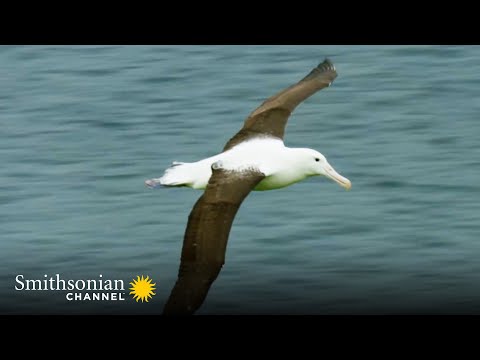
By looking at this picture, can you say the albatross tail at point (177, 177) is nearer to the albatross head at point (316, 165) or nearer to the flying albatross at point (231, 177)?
the flying albatross at point (231, 177)

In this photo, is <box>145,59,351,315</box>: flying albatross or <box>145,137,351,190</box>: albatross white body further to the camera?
<box>145,137,351,190</box>: albatross white body

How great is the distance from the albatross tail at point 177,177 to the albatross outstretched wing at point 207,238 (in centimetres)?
41

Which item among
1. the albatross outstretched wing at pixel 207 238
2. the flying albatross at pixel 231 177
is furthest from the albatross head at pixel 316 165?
the albatross outstretched wing at pixel 207 238

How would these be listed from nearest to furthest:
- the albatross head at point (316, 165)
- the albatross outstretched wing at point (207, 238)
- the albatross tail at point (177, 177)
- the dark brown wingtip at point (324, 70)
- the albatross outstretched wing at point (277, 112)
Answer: the albatross outstretched wing at point (207, 238) < the albatross tail at point (177, 177) < the albatross head at point (316, 165) < the albatross outstretched wing at point (277, 112) < the dark brown wingtip at point (324, 70)

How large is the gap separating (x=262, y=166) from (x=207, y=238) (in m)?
1.16

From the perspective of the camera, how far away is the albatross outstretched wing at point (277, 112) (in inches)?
422

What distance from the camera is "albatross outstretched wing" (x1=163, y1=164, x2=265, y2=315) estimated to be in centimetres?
852

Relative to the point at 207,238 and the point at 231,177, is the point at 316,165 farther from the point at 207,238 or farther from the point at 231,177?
the point at 207,238

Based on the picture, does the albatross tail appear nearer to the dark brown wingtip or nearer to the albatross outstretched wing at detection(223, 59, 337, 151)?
the albatross outstretched wing at detection(223, 59, 337, 151)

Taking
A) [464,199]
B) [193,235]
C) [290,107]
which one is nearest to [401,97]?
[464,199]

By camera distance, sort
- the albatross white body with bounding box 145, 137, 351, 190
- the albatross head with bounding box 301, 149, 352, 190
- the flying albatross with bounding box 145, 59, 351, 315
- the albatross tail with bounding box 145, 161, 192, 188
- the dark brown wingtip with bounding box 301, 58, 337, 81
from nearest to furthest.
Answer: the flying albatross with bounding box 145, 59, 351, 315 → the albatross white body with bounding box 145, 137, 351, 190 → the albatross tail with bounding box 145, 161, 192, 188 → the albatross head with bounding box 301, 149, 352, 190 → the dark brown wingtip with bounding box 301, 58, 337, 81

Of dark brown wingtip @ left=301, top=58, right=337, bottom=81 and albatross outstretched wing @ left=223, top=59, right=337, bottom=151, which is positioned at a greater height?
dark brown wingtip @ left=301, top=58, right=337, bottom=81

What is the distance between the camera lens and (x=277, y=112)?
36.0 ft

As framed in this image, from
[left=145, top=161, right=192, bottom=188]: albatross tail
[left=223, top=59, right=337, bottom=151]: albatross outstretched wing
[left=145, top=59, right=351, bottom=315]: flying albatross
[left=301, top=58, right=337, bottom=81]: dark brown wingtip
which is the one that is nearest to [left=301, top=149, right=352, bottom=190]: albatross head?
[left=145, top=59, right=351, bottom=315]: flying albatross
